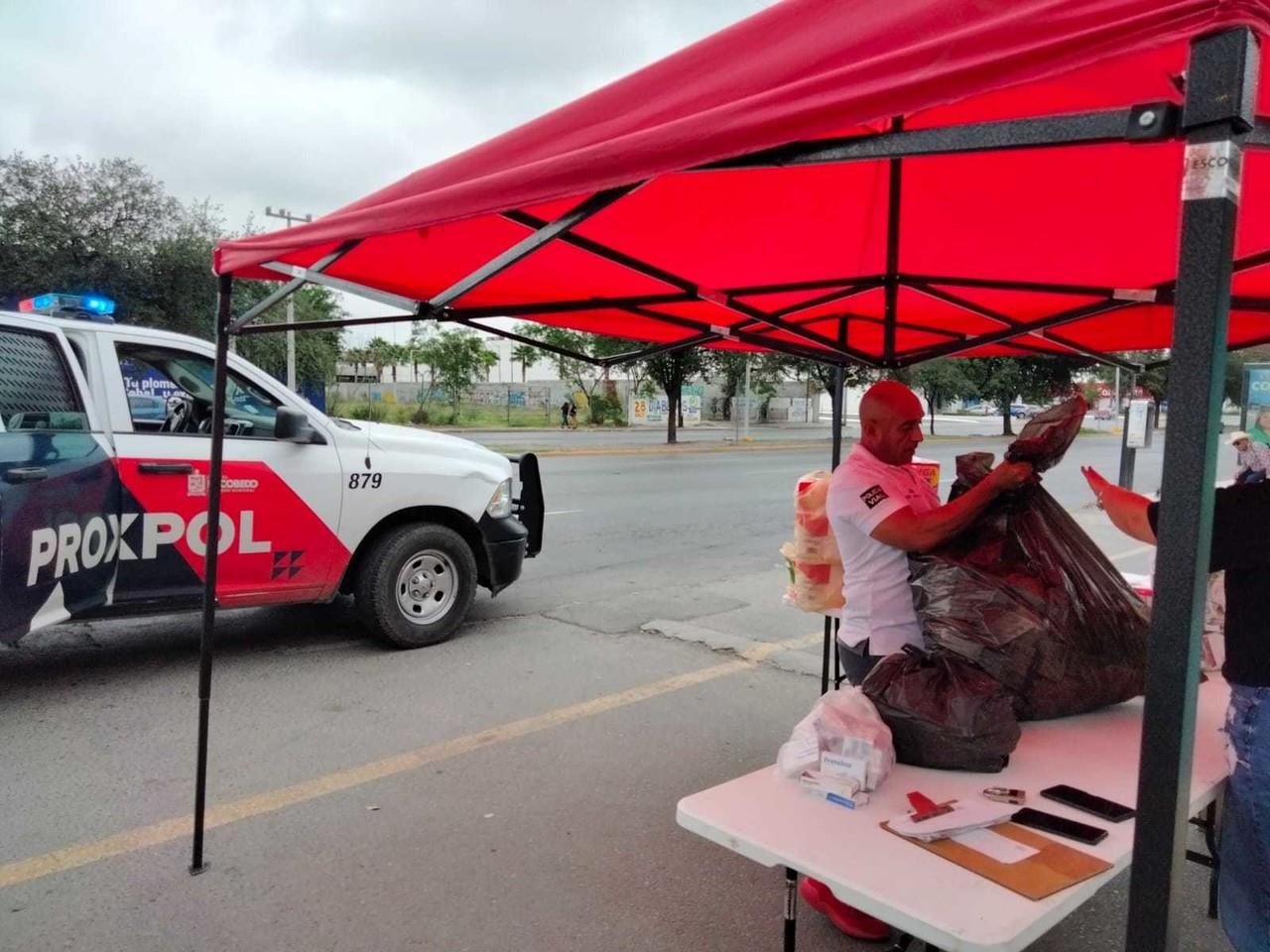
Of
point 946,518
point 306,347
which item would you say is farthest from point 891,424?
point 306,347

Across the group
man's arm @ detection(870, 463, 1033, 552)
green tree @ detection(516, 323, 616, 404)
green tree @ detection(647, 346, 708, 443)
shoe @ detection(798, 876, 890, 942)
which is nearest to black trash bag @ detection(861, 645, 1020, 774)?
man's arm @ detection(870, 463, 1033, 552)

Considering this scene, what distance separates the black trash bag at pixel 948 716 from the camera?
2197 mm

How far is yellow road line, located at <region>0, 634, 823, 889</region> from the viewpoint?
10.7 ft

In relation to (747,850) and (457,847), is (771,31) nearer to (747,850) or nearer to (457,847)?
(747,850)

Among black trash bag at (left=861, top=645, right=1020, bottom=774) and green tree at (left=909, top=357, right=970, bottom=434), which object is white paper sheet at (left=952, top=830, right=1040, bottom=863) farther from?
green tree at (left=909, top=357, right=970, bottom=434)

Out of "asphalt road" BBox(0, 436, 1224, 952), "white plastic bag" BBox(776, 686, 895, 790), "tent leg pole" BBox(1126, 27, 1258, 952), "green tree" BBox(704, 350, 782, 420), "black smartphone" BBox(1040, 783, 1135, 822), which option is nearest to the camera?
"tent leg pole" BBox(1126, 27, 1258, 952)

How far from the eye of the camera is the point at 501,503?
6301mm

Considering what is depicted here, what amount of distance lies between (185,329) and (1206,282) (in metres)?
23.5

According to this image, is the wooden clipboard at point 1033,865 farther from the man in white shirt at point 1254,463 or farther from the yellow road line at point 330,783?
the yellow road line at point 330,783

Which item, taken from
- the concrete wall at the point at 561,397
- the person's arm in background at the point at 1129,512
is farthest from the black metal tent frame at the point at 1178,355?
the concrete wall at the point at 561,397

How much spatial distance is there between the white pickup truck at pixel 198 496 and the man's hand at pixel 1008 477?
3849 millimetres

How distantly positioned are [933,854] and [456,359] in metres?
44.0

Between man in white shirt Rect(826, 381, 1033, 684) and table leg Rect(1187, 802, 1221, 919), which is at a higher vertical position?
man in white shirt Rect(826, 381, 1033, 684)

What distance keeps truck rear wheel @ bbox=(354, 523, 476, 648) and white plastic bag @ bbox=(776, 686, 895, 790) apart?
3.94 metres
